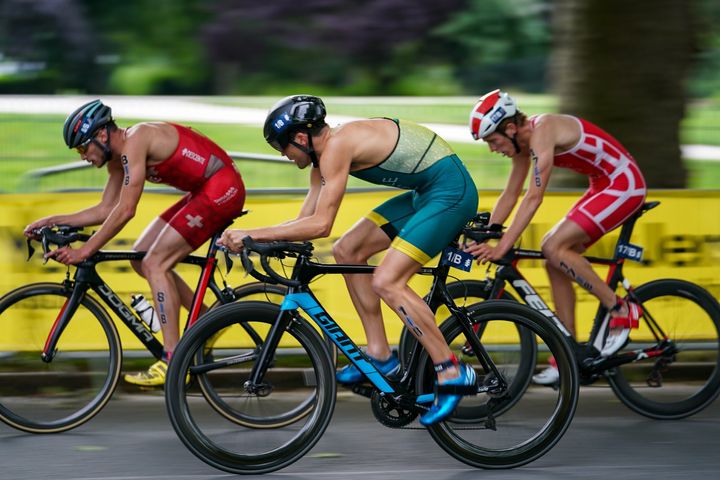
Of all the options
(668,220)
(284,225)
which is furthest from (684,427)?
(284,225)

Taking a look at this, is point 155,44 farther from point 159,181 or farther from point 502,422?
point 502,422

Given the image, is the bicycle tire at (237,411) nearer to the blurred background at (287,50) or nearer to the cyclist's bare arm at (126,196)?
the cyclist's bare arm at (126,196)

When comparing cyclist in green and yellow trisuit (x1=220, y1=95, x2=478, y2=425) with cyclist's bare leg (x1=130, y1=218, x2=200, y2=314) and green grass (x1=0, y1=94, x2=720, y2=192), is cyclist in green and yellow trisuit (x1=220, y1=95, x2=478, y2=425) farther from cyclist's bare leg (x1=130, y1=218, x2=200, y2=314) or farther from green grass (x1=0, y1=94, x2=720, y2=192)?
green grass (x1=0, y1=94, x2=720, y2=192)

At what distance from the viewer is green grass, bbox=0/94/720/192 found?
468 inches

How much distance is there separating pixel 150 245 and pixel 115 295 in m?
0.36

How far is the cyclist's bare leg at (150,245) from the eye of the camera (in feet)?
22.0

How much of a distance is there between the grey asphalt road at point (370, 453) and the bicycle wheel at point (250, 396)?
0.14 m

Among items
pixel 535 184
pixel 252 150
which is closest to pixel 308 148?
pixel 535 184

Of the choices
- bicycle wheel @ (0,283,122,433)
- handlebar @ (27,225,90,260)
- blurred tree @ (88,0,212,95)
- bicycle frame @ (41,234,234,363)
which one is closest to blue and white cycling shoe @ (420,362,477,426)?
bicycle frame @ (41,234,234,363)

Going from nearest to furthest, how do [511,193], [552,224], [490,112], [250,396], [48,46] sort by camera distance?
[250,396] → [490,112] → [511,193] → [552,224] → [48,46]

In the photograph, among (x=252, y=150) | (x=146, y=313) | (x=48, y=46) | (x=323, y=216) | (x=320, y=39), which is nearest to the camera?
(x=323, y=216)

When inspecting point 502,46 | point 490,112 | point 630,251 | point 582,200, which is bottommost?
point 502,46

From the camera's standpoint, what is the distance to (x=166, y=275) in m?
6.60

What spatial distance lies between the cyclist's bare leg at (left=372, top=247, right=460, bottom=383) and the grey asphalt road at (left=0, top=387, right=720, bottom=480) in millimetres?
613
